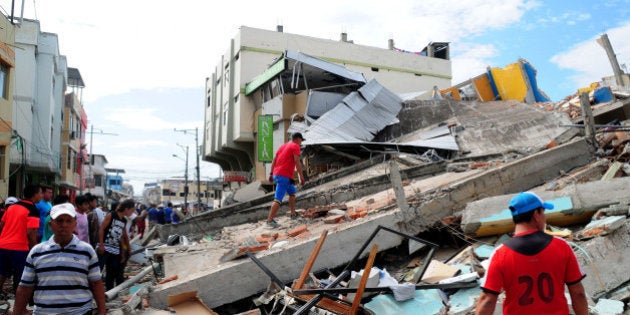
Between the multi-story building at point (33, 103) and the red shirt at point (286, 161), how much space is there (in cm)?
1470

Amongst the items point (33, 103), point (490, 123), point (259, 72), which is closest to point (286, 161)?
point (490, 123)

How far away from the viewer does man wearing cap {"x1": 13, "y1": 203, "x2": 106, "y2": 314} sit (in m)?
2.80

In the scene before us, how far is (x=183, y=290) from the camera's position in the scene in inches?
169

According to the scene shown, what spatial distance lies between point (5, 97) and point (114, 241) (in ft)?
41.4

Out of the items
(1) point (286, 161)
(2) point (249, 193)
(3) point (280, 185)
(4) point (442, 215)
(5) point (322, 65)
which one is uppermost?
(5) point (322, 65)

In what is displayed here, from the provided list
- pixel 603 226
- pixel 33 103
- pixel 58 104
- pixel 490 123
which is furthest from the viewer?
pixel 58 104

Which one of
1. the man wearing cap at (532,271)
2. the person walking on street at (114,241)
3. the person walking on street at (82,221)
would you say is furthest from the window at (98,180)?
the man wearing cap at (532,271)

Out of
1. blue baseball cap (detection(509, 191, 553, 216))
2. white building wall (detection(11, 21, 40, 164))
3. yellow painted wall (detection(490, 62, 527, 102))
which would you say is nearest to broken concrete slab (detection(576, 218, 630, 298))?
blue baseball cap (detection(509, 191, 553, 216))

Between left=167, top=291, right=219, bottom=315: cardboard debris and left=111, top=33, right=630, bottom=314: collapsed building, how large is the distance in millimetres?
43

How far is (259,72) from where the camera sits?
26.4 metres

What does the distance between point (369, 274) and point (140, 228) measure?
12.9 m

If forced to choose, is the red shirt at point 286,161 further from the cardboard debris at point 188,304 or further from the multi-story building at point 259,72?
the multi-story building at point 259,72

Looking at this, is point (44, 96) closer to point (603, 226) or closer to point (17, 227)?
point (17, 227)

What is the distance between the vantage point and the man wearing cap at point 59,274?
2.80 meters
